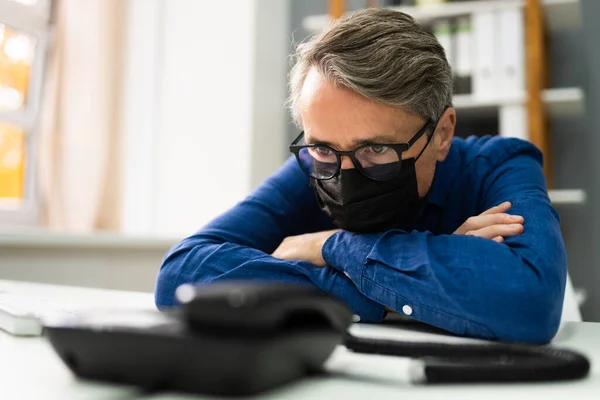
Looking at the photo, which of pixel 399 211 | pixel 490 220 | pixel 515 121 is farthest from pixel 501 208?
pixel 515 121

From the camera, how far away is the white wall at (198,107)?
2.82 meters

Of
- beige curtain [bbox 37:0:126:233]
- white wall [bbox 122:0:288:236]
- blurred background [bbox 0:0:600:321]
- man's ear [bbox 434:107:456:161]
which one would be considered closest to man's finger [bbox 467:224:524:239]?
man's ear [bbox 434:107:456:161]

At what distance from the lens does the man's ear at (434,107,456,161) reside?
4.05ft

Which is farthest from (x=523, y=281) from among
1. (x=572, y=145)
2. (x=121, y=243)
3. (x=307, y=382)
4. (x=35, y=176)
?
(x=35, y=176)

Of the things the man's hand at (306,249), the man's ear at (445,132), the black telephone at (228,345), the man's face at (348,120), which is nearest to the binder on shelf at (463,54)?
the man's ear at (445,132)

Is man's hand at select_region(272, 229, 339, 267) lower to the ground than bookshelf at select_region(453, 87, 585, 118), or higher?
lower

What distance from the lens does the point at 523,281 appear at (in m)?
0.89

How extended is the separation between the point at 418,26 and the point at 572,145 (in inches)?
65.3

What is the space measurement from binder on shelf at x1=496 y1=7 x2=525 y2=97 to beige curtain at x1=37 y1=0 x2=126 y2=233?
66.5 inches

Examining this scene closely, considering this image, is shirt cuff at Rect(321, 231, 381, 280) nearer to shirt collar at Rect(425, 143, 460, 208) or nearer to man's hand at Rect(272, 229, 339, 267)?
man's hand at Rect(272, 229, 339, 267)

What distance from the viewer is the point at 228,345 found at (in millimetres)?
392

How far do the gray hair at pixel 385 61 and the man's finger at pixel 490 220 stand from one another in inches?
8.8

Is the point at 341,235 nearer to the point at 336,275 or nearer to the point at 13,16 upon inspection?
the point at 336,275

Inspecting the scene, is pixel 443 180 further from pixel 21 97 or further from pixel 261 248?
pixel 21 97
